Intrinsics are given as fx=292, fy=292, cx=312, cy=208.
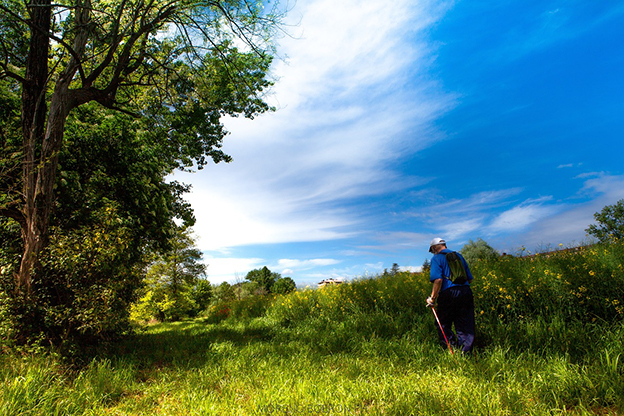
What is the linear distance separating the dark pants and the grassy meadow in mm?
320

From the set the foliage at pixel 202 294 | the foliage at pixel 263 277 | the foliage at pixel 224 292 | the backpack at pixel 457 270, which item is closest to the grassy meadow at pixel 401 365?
the backpack at pixel 457 270

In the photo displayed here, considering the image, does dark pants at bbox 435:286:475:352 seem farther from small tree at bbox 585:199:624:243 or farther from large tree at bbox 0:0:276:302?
small tree at bbox 585:199:624:243

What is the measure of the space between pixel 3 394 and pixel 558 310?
26.7ft

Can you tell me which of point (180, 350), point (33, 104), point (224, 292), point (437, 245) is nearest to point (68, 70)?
point (33, 104)

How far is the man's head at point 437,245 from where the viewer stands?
19.7 ft

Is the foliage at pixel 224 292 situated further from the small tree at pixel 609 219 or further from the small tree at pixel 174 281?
the small tree at pixel 609 219

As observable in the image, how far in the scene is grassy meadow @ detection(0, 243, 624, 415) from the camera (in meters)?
3.22

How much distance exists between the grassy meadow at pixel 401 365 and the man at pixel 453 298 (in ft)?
1.26

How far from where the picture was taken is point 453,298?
5344mm

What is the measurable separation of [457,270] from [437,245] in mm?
748

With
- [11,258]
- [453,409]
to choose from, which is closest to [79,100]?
[11,258]

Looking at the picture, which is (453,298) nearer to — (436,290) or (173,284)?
(436,290)

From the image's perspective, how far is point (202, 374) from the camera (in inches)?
192

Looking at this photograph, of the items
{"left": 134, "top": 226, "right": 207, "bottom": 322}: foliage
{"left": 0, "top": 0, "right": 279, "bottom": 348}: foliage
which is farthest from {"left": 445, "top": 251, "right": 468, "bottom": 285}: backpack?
{"left": 134, "top": 226, "right": 207, "bottom": 322}: foliage
